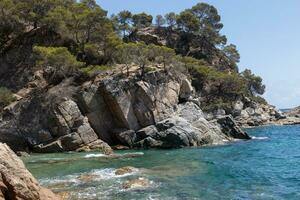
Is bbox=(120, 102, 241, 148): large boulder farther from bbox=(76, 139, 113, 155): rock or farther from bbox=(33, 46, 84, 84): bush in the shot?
bbox=(33, 46, 84, 84): bush

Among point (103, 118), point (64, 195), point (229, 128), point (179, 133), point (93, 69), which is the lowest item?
point (64, 195)

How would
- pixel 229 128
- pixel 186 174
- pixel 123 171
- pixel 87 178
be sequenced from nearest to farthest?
1. pixel 87 178
2. pixel 123 171
3. pixel 186 174
4. pixel 229 128

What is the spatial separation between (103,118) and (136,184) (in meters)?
27.2

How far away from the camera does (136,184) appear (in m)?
25.2

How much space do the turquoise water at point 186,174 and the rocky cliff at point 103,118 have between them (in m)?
4.75

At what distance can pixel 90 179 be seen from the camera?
90.0 feet

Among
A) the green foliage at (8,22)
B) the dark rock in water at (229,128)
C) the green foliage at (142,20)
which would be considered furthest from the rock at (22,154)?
the green foliage at (142,20)

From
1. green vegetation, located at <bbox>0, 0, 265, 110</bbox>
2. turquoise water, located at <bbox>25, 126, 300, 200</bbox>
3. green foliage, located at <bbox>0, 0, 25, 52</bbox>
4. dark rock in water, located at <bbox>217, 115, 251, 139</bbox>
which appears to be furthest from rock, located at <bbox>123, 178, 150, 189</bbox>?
green foliage, located at <bbox>0, 0, 25, 52</bbox>

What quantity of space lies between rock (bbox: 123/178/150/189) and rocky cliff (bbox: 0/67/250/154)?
20699 millimetres

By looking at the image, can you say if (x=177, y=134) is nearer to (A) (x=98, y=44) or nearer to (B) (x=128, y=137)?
(B) (x=128, y=137)

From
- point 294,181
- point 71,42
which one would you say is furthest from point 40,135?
point 294,181

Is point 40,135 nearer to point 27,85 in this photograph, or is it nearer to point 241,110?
point 27,85

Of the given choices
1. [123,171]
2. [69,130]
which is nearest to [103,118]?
[69,130]

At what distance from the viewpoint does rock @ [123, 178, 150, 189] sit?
24659 mm
